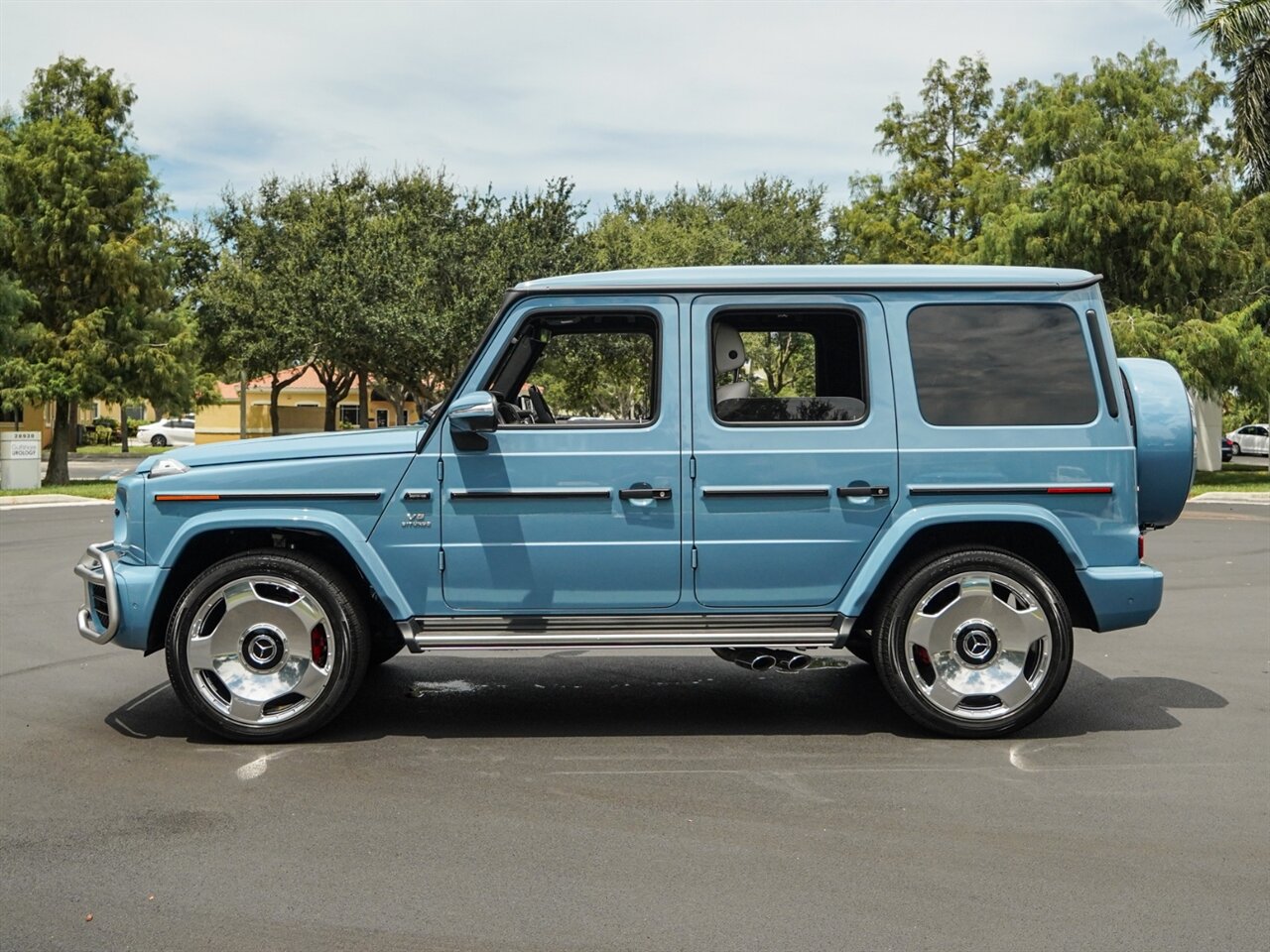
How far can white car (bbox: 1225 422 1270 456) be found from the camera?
2229 inches

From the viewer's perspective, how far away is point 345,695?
6.24 metres

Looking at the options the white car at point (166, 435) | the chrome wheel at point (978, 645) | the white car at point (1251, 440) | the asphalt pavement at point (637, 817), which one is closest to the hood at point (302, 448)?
the asphalt pavement at point (637, 817)

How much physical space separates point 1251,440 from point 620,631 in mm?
57365

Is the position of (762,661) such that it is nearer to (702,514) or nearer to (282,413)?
(702,514)

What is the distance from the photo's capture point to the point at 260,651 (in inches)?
247

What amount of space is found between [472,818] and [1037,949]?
2.18m

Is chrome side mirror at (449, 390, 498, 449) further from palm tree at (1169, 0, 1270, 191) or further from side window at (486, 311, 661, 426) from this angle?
palm tree at (1169, 0, 1270, 191)

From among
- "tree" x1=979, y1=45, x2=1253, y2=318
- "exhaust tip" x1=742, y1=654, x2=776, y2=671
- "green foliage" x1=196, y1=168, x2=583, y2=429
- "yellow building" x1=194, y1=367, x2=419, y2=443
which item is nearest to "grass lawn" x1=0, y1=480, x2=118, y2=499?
"green foliage" x1=196, y1=168, x2=583, y2=429

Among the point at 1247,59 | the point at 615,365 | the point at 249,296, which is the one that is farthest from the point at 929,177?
the point at 615,365

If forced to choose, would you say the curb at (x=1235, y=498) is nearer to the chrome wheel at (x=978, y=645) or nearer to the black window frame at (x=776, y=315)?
the chrome wheel at (x=978, y=645)

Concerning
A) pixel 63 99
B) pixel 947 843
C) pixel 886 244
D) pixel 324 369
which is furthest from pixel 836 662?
pixel 324 369

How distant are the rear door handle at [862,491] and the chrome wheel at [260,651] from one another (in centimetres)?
244

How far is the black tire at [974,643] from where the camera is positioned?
6270 millimetres

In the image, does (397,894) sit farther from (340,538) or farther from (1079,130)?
(1079,130)
